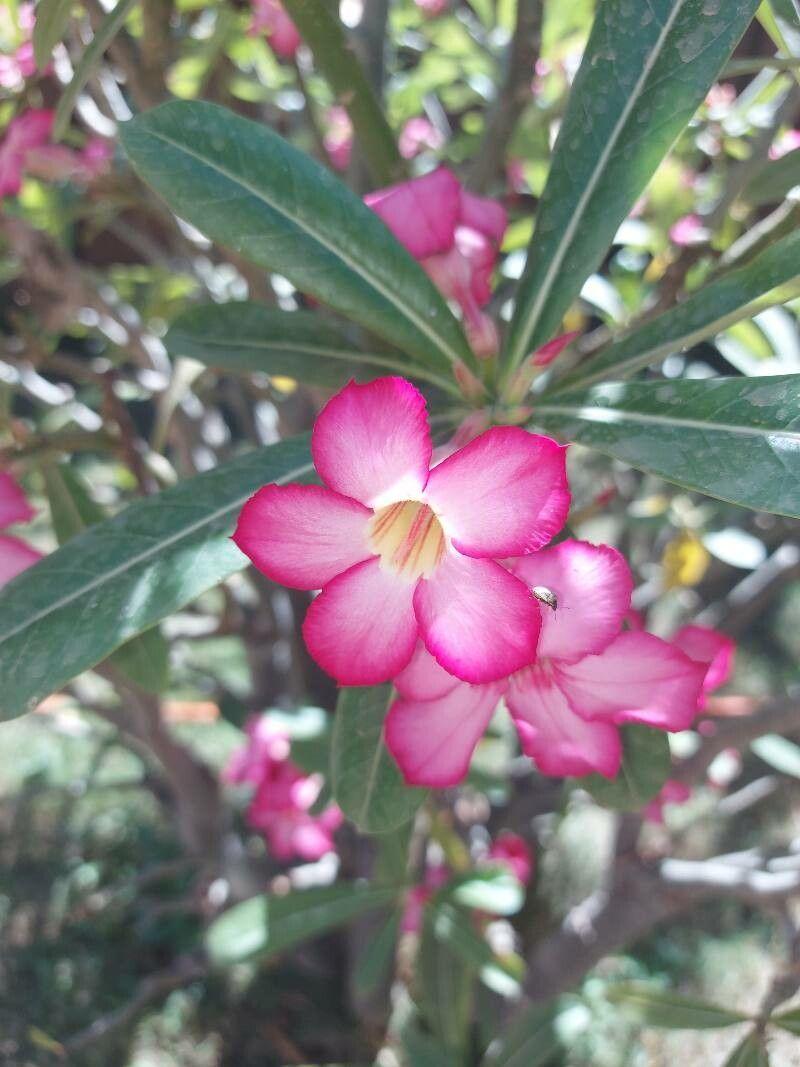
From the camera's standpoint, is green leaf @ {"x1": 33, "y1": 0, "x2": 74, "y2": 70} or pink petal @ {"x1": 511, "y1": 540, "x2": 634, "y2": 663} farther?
green leaf @ {"x1": 33, "y1": 0, "x2": 74, "y2": 70}

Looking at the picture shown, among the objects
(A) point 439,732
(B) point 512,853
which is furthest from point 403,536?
(B) point 512,853

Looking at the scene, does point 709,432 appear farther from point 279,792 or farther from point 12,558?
point 279,792

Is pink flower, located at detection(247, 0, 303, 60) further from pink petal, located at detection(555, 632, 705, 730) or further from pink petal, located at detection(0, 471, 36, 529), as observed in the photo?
pink petal, located at detection(555, 632, 705, 730)

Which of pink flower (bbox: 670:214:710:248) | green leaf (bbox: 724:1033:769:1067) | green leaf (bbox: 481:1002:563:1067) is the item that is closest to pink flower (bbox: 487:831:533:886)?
green leaf (bbox: 481:1002:563:1067)

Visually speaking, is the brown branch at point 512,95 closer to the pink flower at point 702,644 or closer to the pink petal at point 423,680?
the pink flower at point 702,644

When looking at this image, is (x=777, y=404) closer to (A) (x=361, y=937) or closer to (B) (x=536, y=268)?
(B) (x=536, y=268)

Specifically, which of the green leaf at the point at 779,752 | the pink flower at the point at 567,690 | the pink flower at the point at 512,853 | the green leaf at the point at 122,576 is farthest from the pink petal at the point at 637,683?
the pink flower at the point at 512,853
